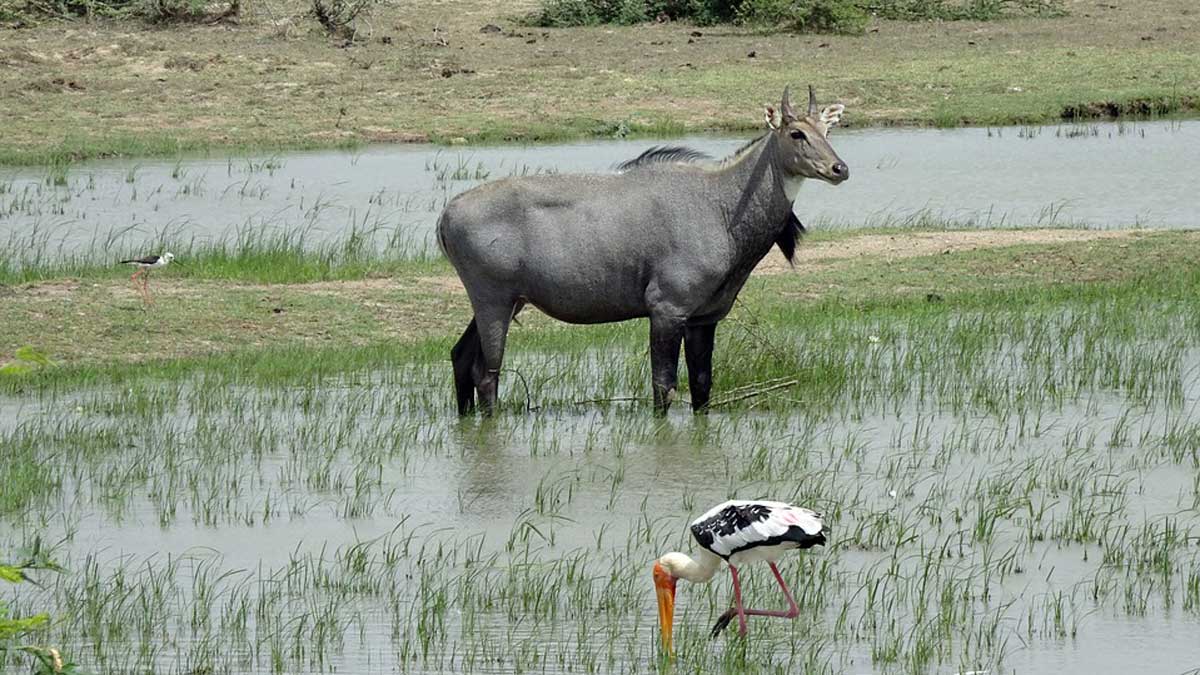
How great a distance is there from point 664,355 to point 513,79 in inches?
578

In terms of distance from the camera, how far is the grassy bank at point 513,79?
22.2m

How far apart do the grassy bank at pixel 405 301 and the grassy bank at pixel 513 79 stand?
7908 millimetres

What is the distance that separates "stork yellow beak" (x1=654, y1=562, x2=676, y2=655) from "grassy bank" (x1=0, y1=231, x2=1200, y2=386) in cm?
483

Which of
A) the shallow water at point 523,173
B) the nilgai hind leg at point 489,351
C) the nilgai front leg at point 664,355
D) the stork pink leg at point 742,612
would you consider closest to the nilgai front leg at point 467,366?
the nilgai hind leg at point 489,351

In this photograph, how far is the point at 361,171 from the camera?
799 inches

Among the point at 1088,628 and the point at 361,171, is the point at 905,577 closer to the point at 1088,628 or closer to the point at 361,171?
the point at 1088,628

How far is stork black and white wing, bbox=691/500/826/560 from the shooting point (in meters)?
6.18

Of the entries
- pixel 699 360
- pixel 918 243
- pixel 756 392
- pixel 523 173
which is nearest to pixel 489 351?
pixel 699 360

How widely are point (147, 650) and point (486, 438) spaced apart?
3633 mm

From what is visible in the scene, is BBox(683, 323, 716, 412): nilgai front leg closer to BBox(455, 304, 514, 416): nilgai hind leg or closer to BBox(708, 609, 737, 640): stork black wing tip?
BBox(455, 304, 514, 416): nilgai hind leg

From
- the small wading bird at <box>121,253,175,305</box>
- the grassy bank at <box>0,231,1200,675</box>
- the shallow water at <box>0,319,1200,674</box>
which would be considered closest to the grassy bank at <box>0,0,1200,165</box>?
the small wading bird at <box>121,253,175,305</box>

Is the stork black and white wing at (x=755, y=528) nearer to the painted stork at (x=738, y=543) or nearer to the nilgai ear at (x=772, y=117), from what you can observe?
the painted stork at (x=738, y=543)

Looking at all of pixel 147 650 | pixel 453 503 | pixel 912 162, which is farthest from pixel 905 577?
pixel 912 162

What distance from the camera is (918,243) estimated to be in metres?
15.2
